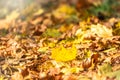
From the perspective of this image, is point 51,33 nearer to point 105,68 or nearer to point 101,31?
point 101,31

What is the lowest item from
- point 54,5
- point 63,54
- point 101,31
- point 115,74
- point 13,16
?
point 115,74

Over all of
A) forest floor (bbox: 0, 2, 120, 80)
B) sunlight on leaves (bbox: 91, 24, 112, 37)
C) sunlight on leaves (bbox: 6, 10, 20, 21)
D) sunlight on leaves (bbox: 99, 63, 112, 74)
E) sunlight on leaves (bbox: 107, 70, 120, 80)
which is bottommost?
sunlight on leaves (bbox: 107, 70, 120, 80)

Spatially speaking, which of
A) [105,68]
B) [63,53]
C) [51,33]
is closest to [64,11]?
[51,33]

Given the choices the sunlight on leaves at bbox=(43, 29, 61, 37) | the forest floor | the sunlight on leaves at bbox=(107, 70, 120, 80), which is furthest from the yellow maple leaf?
the sunlight on leaves at bbox=(43, 29, 61, 37)

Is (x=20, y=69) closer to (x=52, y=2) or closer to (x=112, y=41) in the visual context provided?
(x=112, y=41)

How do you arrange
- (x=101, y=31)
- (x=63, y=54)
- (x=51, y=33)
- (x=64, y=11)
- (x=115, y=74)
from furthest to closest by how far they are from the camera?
1. (x=64, y=11)
2. (x=51, y=33)
3. (x=101, y=31)
4. (x=63, y=54)
5. (x=115, y=74)

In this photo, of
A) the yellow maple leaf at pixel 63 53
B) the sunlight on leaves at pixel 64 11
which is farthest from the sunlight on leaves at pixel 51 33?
the sunlight on leaves at pixel 64 11

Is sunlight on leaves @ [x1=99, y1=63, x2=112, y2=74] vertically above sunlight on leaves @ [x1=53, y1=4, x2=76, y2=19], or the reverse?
sunlight on leaves @ [x1=53, y1=4, x2=76, y2=19]

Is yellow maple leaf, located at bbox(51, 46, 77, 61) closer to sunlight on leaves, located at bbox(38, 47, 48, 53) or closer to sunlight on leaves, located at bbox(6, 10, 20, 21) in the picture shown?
sunlight on leaves, located at bbox(38, 47, 48, 53)

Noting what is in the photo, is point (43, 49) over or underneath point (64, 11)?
underneath
